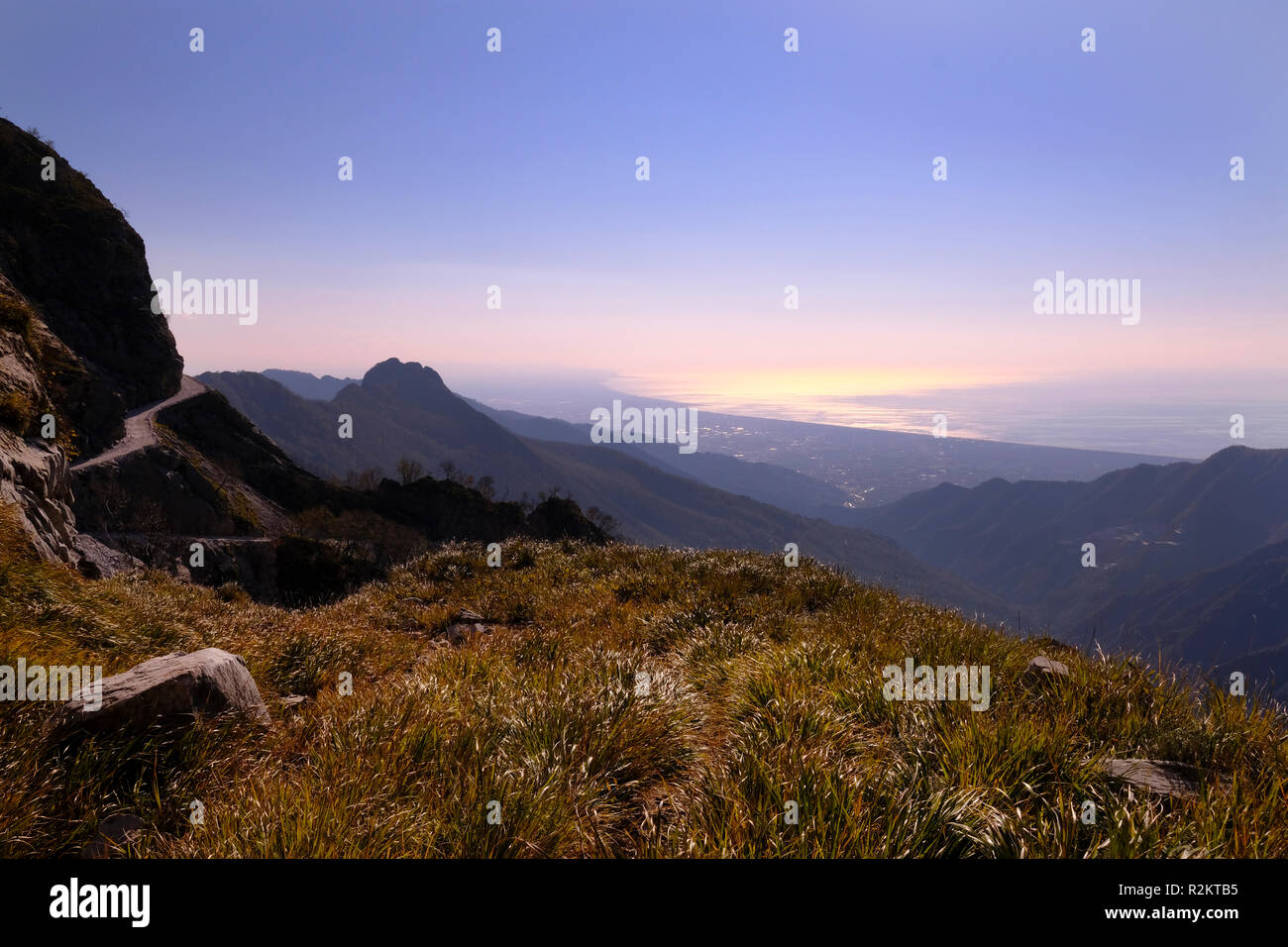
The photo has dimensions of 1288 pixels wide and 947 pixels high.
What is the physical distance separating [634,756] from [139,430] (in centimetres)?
5618

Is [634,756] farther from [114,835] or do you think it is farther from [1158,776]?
[1158,776]

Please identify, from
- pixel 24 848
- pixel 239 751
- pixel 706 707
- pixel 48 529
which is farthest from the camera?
pixel 48 529

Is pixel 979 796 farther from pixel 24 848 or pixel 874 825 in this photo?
pixel 24 848

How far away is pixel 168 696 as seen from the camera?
373 centimetres

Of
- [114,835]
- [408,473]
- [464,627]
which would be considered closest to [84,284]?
[408,473]

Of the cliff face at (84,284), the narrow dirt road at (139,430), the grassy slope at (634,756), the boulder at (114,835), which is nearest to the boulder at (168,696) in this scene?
the grassy slope at (634,756)

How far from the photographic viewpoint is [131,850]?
2746 mm

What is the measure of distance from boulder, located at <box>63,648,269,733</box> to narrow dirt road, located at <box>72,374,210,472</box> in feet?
125

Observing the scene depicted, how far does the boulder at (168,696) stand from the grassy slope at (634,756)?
0.49 ft

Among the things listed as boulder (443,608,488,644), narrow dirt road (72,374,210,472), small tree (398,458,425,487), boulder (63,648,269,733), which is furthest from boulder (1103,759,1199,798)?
small tree (398,458,425,487)
